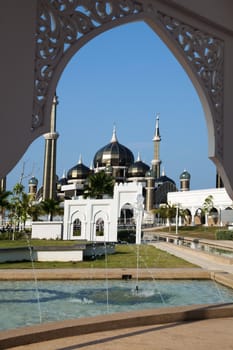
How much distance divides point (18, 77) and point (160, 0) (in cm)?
114

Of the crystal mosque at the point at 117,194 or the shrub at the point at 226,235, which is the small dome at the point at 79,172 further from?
the shrub at the point at 226,235

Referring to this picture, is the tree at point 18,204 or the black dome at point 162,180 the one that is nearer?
the tree at point 18,204

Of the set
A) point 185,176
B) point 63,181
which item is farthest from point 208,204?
point 63,181

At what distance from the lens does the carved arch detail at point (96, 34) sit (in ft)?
7.63

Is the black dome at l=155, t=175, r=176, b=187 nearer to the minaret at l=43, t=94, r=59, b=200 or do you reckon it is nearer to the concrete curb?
the minaret at l=43, t=94, r=59, b=200

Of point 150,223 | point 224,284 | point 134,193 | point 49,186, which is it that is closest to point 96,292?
point 224,284

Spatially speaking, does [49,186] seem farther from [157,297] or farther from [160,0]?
[160,0]

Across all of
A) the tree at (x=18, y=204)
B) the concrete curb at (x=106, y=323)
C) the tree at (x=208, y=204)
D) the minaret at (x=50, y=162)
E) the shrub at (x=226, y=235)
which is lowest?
the concrete curb at (x=106, y=323)

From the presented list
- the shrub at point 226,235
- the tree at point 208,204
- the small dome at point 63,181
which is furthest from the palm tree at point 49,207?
the small dome at point 63,181

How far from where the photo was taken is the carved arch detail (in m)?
2.33

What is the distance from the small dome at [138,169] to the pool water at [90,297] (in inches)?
1415

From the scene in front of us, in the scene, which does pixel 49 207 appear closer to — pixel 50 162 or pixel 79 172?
pixel 50 162

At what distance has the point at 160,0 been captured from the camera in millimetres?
2781

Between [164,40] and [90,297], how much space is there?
3.47 metres
